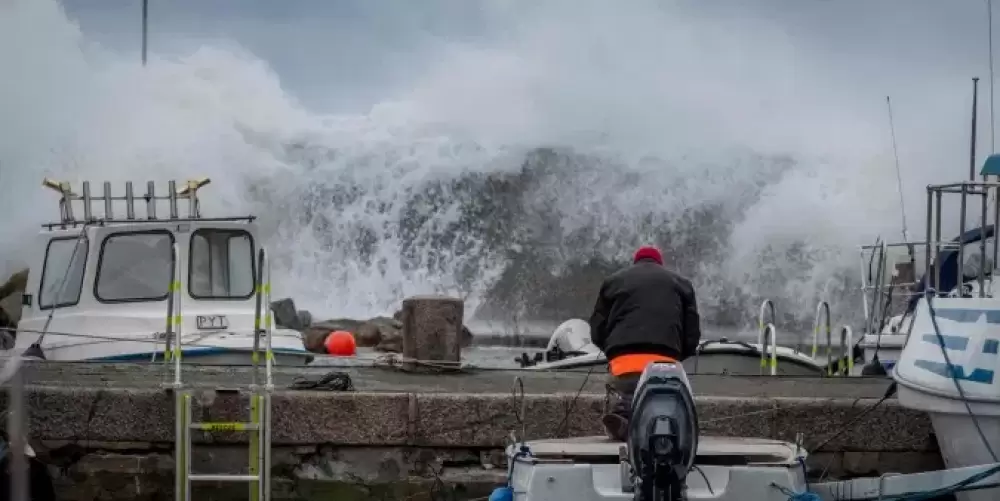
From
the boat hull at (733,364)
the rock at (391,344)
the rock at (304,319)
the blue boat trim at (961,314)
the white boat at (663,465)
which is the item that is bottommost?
the rock at (391,344)

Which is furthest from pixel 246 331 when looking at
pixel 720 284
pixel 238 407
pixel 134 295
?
pixel 720 284

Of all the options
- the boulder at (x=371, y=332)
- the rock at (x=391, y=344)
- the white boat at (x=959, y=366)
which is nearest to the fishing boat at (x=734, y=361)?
the white boat at (x=959, y=366)

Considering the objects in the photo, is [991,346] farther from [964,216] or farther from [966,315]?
[964,216]

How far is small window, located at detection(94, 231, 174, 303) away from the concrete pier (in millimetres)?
4445

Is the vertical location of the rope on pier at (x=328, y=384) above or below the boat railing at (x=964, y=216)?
below

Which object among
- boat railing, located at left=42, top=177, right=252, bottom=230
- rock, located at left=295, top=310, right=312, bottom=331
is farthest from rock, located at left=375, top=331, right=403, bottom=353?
boat railing, located at left=42, top=177, right=252, bottom=230

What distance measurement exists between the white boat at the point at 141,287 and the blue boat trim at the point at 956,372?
21.2 ft

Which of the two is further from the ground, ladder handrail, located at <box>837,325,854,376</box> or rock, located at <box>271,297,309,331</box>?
ladder handrail, located at <box>837,325,854,376</box>

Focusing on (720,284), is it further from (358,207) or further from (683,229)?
(358,207)

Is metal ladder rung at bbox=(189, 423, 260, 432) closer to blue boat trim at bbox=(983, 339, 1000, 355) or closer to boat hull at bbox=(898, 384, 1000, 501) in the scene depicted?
boat hull at bbox=(898, 384, 1000, 501)

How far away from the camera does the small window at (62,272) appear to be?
13.6 m

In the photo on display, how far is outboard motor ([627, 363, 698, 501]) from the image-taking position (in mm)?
6332

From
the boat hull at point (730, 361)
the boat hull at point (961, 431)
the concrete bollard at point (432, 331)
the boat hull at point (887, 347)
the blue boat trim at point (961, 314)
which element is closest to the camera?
the boat hull at point (961, 431)

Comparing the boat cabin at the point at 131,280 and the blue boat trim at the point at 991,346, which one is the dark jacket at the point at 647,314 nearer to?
the blue boat trim at the point at 991,346
